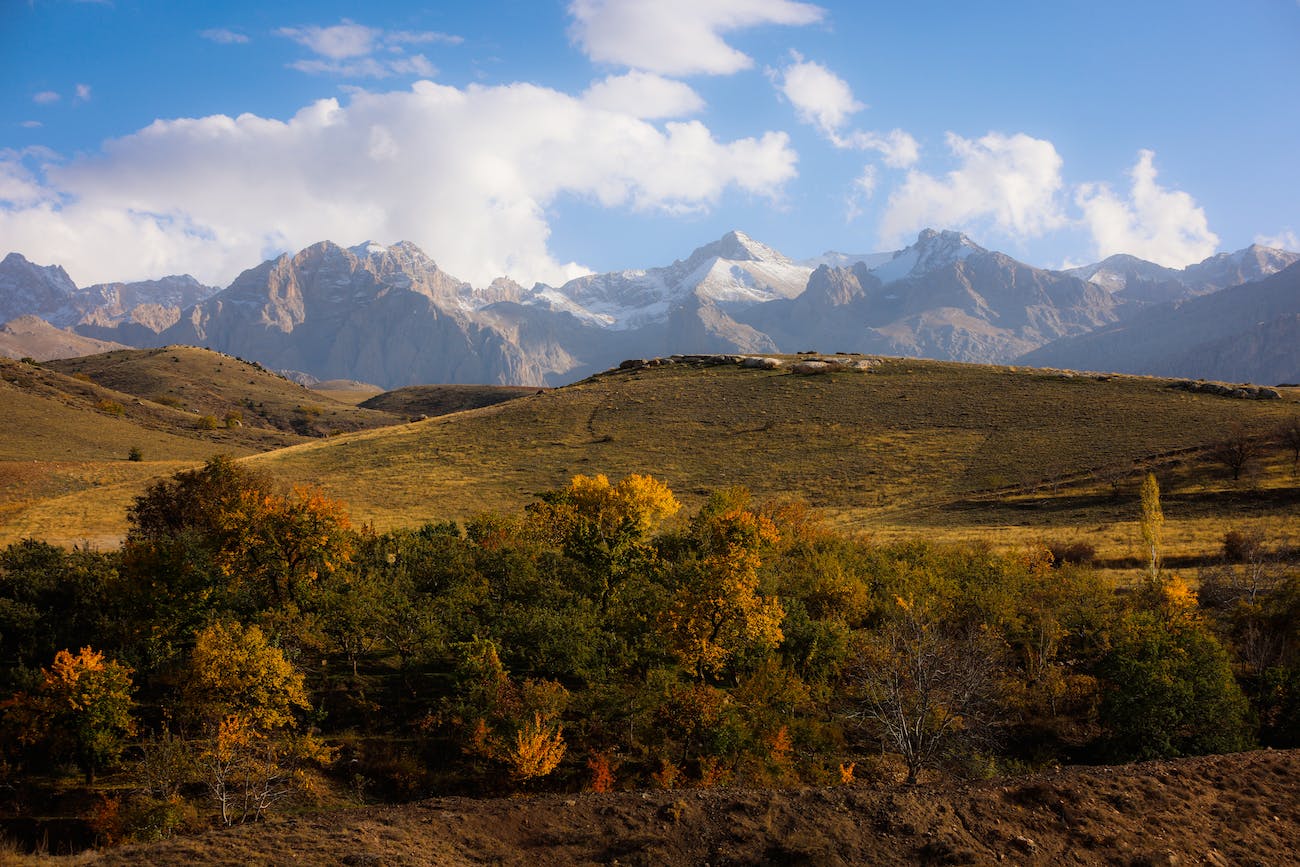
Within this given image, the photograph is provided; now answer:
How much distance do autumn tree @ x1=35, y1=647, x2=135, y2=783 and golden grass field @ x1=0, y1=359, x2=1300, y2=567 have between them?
3838 centimetres

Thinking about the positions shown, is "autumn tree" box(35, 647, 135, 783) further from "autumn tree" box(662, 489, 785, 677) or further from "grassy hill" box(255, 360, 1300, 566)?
"grassy hill" box(255, 360, 1300, 566)

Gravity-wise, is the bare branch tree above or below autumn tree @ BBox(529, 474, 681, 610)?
below

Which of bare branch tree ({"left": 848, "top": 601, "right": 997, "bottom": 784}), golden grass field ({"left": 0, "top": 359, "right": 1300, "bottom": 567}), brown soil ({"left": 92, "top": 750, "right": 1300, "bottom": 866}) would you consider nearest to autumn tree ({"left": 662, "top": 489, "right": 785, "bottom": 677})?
bare branch tree ({"left": 848, "top": 601, "right": 997, "bottom": 784})

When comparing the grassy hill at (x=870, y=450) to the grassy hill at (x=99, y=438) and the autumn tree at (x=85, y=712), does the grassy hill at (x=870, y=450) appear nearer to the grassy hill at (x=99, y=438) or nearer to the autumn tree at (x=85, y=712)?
the grassy hill at (x=99, y=438)

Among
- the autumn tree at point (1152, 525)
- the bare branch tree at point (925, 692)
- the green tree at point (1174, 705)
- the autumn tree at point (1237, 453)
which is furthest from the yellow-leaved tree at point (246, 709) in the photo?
the autumn tree at point (1237, 453)

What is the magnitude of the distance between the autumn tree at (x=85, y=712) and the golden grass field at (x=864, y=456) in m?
38.4

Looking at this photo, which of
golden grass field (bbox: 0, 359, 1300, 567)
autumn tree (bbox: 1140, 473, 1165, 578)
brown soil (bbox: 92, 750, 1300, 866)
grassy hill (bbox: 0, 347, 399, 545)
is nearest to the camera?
brown soil (bbox: 92, 750, 1300, 866)

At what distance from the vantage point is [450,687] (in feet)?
114

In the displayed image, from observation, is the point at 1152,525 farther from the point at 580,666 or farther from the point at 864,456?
the point at 864,456

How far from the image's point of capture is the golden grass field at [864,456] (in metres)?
66.1

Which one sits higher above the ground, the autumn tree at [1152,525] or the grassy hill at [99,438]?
the grassy hill at [99,438]

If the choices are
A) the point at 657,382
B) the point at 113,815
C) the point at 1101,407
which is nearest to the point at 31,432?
the point at 657,382

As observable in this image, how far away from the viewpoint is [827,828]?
15.2 meters

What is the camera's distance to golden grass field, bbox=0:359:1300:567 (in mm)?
66062
